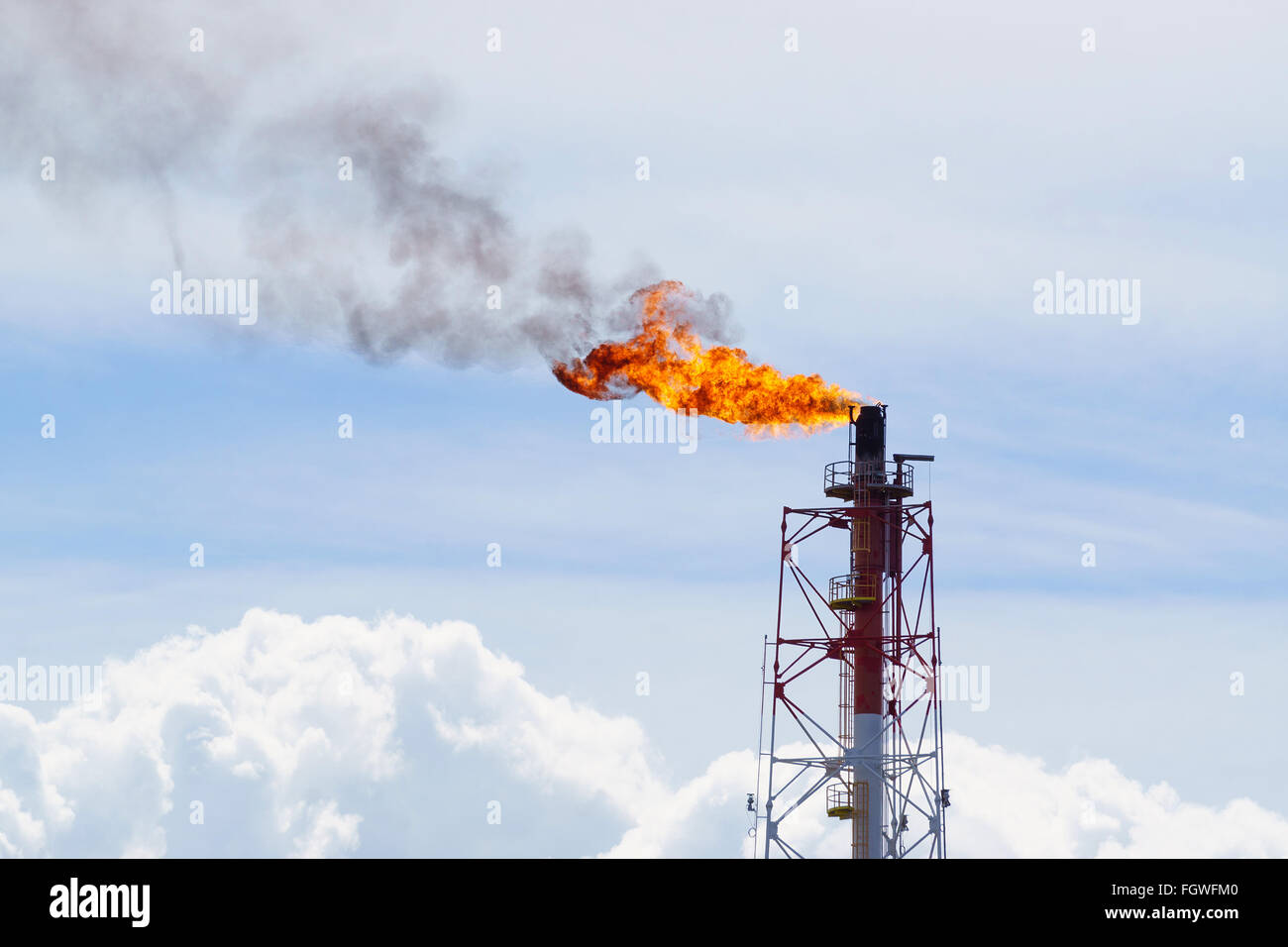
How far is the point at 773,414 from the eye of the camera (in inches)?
4621

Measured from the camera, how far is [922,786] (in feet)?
381

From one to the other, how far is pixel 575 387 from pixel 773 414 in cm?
1328
